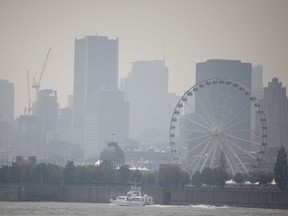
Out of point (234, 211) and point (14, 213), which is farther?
point (234, 211)

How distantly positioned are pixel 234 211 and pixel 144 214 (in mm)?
17446

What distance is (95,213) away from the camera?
186 metres

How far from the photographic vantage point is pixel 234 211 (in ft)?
648

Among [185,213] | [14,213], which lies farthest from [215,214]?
[14,213]

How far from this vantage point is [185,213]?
189375 millimetres

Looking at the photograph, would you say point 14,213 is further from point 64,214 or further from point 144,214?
point 144,214

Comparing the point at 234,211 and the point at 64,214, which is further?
the point at 234,211

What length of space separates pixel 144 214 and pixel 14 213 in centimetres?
1855

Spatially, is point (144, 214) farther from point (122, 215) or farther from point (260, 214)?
point (260, 214)

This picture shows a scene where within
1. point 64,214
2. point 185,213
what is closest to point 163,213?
point 185,213

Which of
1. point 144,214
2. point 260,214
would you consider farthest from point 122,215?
point 260,214

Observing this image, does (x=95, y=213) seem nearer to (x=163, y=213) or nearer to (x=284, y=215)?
(x=163, y=213)

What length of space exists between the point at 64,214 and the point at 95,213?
6280 mm

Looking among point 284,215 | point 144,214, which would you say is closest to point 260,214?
point 284,215
